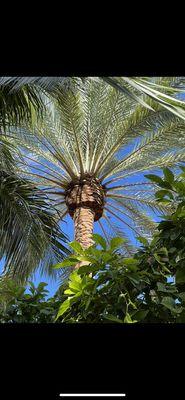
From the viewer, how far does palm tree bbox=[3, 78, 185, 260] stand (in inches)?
319

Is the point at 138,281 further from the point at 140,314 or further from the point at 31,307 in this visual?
the point at 31,307

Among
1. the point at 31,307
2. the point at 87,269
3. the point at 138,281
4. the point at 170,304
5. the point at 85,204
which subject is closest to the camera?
the point at 170,304

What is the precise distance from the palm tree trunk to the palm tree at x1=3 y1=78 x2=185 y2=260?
0.01m

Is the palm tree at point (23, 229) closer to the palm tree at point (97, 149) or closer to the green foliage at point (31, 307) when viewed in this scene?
the palm tree at point (97, 149)

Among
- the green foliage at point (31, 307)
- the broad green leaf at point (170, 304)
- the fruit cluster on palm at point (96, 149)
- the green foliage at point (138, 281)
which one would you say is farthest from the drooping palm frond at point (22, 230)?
the broad green leaf at point (170, 304)

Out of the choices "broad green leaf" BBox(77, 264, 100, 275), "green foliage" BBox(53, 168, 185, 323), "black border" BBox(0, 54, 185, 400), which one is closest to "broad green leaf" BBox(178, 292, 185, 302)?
"green foliage" BBox(53, 168, 185, 323)

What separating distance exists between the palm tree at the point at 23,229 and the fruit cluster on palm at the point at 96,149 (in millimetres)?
1160

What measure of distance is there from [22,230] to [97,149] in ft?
9.89

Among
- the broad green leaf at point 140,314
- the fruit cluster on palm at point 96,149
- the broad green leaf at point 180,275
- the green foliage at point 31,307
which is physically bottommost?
the broad green leaf at point 140,314

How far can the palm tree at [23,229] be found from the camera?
6137 millimetres

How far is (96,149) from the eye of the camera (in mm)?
8750
